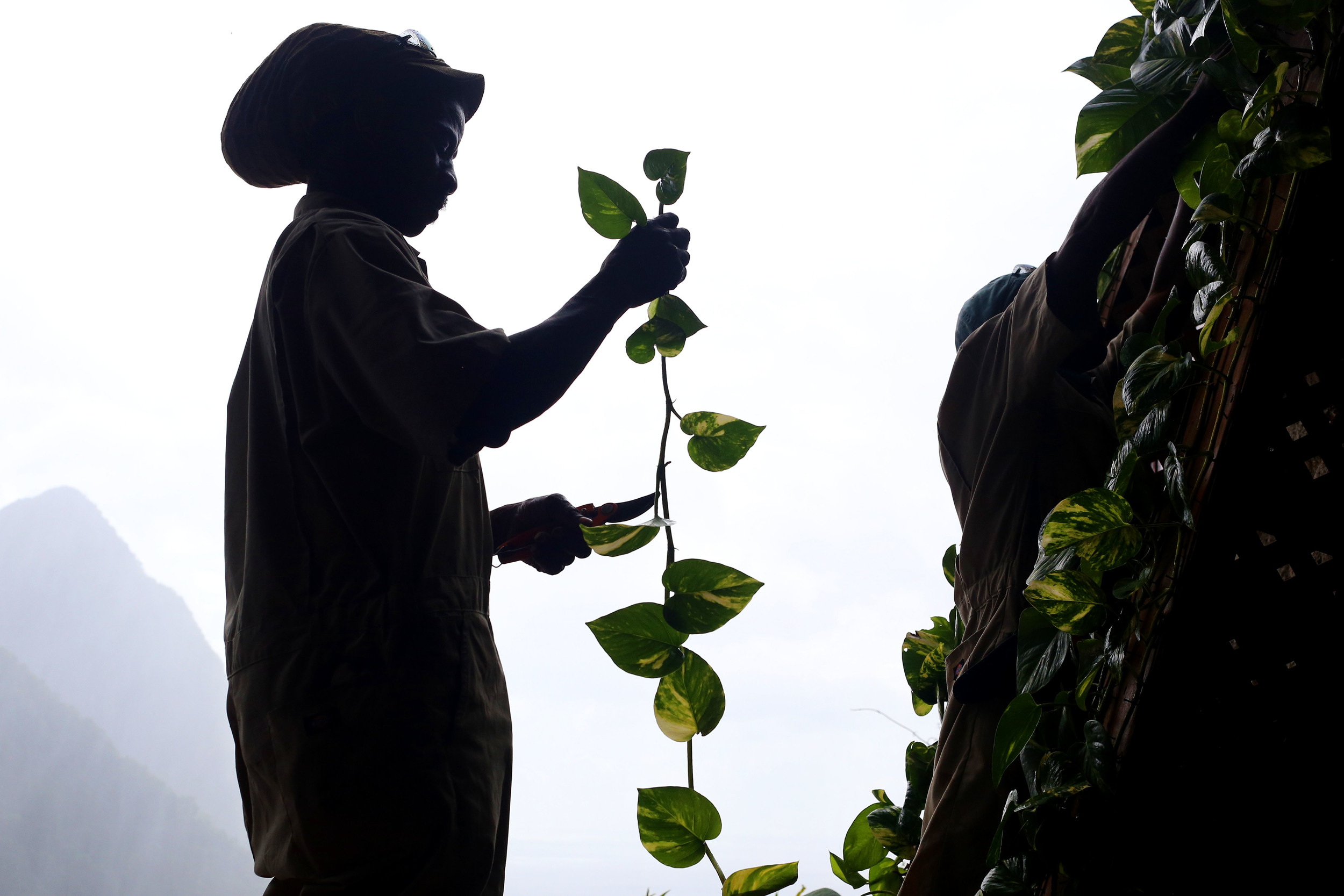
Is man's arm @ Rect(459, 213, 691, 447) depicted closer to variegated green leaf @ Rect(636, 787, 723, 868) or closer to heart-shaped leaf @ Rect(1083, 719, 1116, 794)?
variegated green leaf @ Rect(636, 787, 723, 868)

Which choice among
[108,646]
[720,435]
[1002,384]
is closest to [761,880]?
[720,435]

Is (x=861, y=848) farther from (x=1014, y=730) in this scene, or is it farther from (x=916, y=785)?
(x=1014, y=730)

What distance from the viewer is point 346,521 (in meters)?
0.62

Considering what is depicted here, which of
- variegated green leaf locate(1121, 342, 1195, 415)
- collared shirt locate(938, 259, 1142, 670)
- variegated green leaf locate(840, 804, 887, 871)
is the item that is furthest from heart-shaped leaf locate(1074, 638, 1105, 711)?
variegated green leaf locate(840, 804, 887, 871)

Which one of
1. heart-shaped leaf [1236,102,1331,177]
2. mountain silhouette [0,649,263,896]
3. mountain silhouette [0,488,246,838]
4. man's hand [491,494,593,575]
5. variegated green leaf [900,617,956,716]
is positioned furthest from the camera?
mountain silhouette [0,488,246,838]

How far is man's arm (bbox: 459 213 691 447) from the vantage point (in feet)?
1.94

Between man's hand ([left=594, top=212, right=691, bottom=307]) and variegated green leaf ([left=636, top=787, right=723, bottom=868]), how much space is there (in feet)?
1.14

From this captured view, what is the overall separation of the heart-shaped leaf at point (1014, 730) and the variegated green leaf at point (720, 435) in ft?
0.79

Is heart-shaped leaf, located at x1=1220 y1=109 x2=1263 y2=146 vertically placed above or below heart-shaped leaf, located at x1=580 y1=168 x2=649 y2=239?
below

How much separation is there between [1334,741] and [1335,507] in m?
0.09

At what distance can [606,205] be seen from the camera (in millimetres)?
604

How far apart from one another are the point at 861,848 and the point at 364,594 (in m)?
0.52

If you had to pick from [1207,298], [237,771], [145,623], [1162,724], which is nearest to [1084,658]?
[1162,724]

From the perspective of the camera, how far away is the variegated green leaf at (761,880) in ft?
1.63
